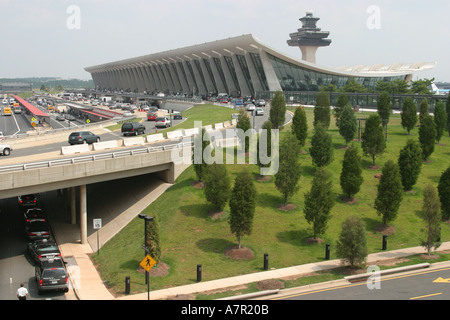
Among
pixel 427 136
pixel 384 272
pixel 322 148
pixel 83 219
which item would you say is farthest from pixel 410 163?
pixel 83 219

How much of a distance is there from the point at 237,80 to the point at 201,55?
1357cm

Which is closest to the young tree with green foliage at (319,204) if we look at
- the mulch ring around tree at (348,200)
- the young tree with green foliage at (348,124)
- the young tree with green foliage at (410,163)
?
the mulch ring around tree at (348,200)

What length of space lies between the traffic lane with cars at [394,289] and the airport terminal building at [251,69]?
73.5 metres

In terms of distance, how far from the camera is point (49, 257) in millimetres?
23578

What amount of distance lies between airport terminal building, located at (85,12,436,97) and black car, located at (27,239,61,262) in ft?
227

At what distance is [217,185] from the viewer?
2892 centimetres

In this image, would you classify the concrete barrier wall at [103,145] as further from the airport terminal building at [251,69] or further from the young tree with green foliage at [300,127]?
the airport terminal building at [251,69]

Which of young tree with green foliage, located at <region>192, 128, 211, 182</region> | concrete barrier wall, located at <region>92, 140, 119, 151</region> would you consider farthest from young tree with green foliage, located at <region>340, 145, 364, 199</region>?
concrete barrier wall, located at <region>92, 140, 119, 151</region>

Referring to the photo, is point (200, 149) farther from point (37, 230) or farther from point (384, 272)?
point (384, 272)

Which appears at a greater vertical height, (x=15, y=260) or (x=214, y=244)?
(x=214, y=244)

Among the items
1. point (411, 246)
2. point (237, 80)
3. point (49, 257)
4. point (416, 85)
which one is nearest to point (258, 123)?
point (411, 246)

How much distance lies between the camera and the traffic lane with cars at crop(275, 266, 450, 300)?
18594mm

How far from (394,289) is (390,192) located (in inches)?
368
